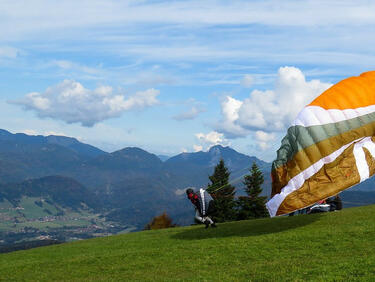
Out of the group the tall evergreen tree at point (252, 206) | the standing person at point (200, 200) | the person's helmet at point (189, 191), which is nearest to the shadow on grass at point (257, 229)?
the standing person at point (200, 200)

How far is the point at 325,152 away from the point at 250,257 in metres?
7.35

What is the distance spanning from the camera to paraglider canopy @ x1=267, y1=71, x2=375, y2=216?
Result: 22.5 metres

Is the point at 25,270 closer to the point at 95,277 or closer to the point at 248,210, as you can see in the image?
the point at 95,277

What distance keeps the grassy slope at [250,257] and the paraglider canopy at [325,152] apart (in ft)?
7.94

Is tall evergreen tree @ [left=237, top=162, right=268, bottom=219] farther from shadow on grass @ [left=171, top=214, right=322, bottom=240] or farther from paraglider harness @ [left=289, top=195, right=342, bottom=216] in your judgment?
shadow on grass @ [left=171, top=214, right=322, bottom=240]

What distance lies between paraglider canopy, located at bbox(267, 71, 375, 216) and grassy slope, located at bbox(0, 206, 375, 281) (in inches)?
95.3

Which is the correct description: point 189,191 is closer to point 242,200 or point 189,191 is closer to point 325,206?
point 325,206

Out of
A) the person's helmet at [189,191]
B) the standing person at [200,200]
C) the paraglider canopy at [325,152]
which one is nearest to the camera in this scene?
the paraglider canopy at [325,152]

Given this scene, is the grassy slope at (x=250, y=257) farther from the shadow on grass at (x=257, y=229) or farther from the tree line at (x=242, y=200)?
the tree line at (x=242, y=200)

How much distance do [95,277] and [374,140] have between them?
1732 cm

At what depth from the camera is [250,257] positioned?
20219 millimetres

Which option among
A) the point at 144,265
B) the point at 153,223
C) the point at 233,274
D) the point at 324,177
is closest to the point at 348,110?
the point at 324,177

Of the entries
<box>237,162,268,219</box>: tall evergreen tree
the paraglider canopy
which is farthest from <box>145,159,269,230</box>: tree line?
the paraglider canopy

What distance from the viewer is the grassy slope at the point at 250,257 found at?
52.6 ft
